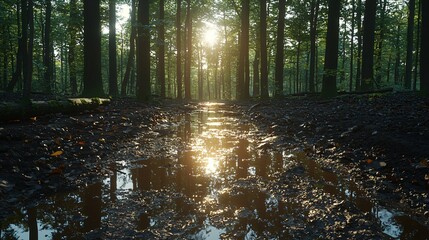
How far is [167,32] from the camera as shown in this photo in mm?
32125

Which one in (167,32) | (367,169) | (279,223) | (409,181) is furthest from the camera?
(167,32)

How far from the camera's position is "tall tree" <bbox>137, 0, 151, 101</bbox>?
40.0 feet

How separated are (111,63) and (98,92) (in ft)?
28.3

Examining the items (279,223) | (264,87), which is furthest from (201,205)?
(264,87)

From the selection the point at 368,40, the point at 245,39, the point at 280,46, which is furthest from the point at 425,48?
the point at 245,39

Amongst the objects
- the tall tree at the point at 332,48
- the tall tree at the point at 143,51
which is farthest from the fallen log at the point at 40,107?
the tall tree at the point at 332,48

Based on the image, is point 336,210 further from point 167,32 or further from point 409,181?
point 167,32

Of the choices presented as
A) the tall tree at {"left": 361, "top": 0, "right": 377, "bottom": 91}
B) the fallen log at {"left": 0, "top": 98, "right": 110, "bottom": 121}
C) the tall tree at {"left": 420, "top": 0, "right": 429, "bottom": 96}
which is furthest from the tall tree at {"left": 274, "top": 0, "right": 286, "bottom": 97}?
the fallen log at {"left": 0, "top": 98, "right": 110, "bottom": 121}

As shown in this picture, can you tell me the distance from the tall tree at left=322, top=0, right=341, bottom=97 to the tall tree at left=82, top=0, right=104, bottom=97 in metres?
9.68

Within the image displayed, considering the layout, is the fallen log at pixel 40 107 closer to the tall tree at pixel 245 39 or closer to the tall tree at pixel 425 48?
the tall tree at pixel 425 48

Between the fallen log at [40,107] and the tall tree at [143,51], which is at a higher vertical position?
the tall tree at [143,51]

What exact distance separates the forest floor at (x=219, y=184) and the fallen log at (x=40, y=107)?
20 centimetres

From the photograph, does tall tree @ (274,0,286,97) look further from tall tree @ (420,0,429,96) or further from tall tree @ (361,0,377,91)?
tall tree @ (420,0,429,96)

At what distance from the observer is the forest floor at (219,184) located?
2.50m
